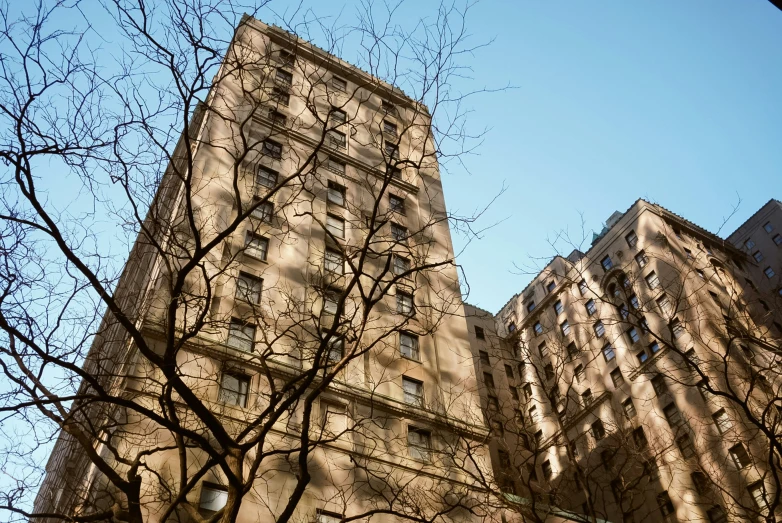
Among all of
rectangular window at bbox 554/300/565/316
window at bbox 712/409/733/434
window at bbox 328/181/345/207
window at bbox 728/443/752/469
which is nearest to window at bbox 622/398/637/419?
window at bbox 712/409/733/434

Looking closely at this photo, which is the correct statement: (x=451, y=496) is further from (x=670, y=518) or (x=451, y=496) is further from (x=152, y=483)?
(x=670, y=518)

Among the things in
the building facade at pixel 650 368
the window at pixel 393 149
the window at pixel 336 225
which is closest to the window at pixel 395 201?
the window at pixel 393 149

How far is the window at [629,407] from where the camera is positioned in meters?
42.4

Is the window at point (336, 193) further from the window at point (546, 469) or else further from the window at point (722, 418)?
the window at point (546, 469)

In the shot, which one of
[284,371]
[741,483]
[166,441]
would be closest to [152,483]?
[166,441]

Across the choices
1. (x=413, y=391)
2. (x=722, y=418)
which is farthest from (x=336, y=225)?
(x=722, y=418)

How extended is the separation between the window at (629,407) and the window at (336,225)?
83.0 feet

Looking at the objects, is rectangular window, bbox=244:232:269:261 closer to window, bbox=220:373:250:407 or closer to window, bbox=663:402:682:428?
window, bbox=220:373:250:407

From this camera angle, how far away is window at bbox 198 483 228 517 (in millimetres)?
15758

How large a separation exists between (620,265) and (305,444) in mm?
44180

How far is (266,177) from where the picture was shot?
28359mm

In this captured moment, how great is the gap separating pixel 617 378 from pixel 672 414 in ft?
19.6

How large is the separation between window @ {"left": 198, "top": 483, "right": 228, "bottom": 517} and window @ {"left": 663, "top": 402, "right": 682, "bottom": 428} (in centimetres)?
3122

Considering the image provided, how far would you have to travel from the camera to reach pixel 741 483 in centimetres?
3228
